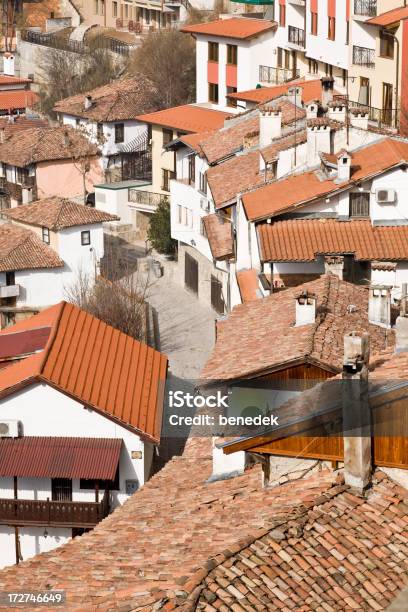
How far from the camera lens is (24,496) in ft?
90.9

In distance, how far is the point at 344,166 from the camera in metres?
34.2

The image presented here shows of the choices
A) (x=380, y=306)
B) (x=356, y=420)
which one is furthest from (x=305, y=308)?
(x=356, y=420)

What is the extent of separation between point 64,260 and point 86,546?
106 ft

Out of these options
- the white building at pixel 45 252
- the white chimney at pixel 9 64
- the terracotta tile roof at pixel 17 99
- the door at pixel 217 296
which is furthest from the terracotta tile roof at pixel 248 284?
the white chimney at pixel 9 64

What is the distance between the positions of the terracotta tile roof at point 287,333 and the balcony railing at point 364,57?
1153 inches

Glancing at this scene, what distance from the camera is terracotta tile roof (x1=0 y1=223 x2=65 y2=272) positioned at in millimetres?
47656

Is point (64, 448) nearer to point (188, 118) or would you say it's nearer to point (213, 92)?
point (188, 118)

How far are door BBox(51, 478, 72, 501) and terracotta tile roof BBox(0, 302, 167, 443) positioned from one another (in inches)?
61.6

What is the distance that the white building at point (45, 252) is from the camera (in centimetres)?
4753

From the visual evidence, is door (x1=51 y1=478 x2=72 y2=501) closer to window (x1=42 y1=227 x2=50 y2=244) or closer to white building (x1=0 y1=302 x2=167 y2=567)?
→ white building (x1=0 y1=302 x2=167 y2=567)

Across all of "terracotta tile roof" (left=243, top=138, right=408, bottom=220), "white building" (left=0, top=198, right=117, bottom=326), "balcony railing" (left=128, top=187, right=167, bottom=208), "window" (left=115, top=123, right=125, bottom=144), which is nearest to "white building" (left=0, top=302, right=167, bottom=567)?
"terracotta tile roof" (left=243, top=138, right=408, bottom=220)

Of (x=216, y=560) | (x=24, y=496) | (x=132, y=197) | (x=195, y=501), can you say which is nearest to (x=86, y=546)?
(x=195, y=501)

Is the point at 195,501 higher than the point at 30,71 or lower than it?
higher

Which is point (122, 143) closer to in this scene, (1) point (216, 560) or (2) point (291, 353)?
(2) point (291, 353)
